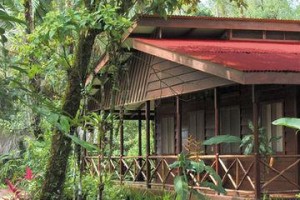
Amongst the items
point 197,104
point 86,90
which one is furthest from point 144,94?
point 86,90

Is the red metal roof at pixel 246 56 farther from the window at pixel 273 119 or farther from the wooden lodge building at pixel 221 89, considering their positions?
the window at pixel 273 119

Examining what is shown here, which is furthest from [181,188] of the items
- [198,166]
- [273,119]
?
[273,119]

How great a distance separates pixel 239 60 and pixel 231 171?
3482 millimetres

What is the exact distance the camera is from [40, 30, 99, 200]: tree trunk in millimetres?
9578

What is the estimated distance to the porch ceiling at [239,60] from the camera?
347 inches


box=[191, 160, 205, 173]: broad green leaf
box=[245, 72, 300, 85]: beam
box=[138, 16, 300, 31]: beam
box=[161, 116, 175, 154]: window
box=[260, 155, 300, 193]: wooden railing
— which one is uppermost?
box=[138, 16, 300, 31]: beam

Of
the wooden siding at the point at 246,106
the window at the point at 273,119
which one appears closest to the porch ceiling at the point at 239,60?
the wooden siding at the point at 246,106

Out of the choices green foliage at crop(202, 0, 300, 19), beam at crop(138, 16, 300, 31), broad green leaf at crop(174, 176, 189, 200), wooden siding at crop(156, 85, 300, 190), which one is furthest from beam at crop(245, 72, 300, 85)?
green foliage at crop(202, 0, 300, 19)

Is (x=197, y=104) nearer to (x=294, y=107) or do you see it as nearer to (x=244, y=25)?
(x=244, y=25)

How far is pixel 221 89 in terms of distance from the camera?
13203mm

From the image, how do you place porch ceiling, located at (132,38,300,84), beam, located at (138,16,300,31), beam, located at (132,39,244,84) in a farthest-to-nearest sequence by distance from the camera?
1. beam, located at (138,16,300,31)
2. beam, located at (132,39,244,84)
3. porch ceiling, located at (132,38,300,84)

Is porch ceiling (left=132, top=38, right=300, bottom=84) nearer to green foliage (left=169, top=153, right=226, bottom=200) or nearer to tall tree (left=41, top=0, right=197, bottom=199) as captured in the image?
tall tree (left=41, top=0, right=197, bottom=199)

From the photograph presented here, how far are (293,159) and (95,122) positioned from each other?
4381mm

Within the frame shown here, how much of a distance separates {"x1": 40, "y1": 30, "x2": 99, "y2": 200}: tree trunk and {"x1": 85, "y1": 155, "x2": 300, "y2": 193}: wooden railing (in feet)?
2.53
